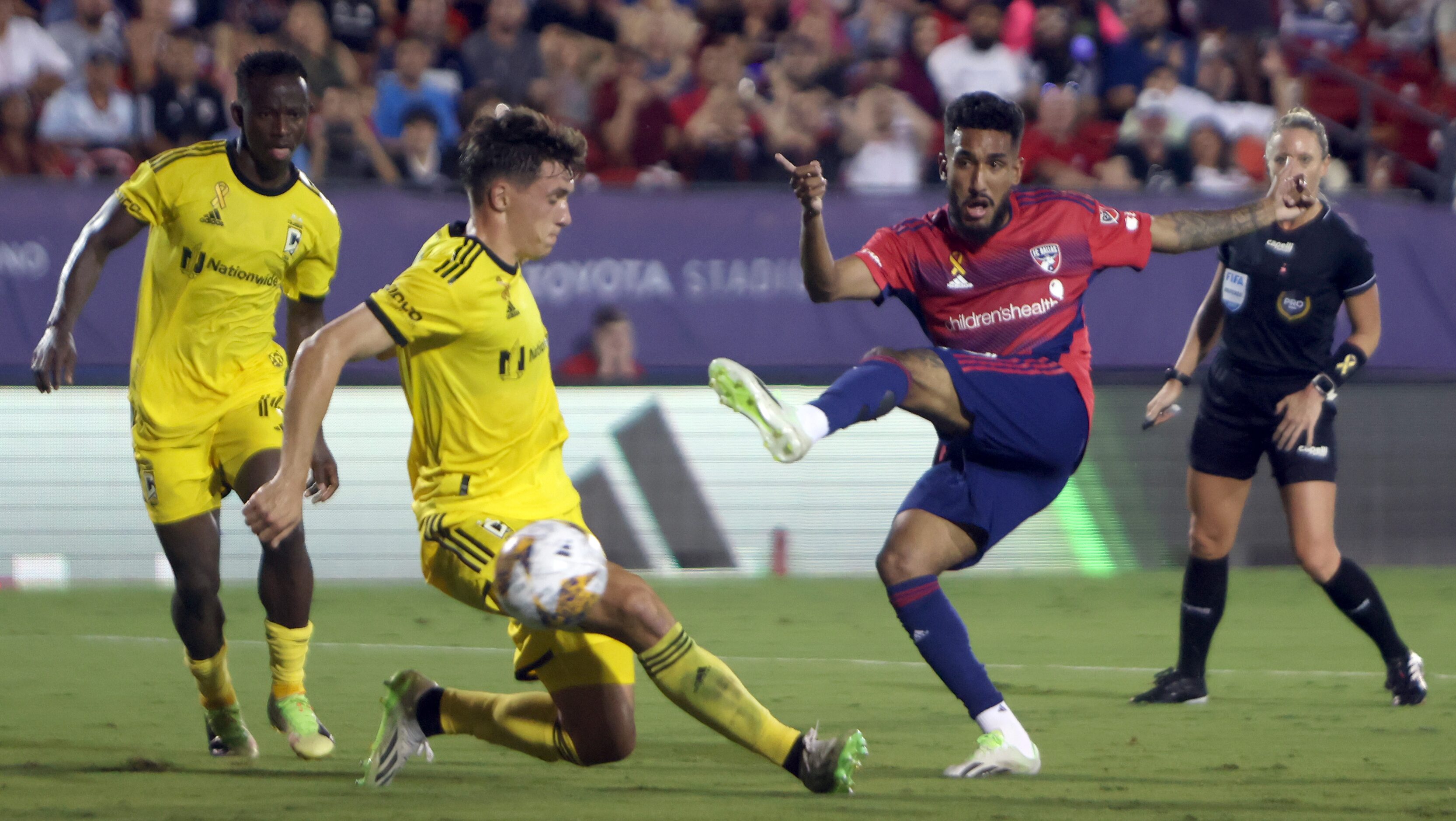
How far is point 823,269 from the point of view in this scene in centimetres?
580

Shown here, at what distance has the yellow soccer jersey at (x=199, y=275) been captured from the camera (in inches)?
240

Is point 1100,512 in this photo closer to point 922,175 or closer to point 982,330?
point 922,175

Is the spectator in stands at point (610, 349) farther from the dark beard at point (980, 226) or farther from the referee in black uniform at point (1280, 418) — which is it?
the dark beard at point (980, 226)

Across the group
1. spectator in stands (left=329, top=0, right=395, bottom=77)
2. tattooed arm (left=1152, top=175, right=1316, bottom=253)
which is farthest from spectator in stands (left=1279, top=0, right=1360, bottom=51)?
tattooed arm (left=1152, top=175, right=1316, bottom=253)

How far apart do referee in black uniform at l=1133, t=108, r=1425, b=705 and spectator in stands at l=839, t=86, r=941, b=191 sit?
680cm

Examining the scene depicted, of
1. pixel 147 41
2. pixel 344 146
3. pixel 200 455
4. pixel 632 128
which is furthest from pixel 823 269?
pixel 147 41

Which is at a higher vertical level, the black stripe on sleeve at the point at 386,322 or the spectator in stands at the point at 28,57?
the black stripe on sleeve at the point at 386,322

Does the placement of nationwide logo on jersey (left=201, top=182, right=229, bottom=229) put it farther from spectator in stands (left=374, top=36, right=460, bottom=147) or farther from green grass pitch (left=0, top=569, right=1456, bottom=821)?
spectator in stands (left=374, top=36, right=460, bottom=147)

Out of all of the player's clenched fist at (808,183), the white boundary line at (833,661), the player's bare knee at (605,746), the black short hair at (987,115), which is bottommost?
the white boundary line at (833,661)

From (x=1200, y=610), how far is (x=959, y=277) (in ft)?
7.06

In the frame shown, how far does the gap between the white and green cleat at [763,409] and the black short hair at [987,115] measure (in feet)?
3.80

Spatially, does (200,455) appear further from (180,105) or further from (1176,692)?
(180,105)

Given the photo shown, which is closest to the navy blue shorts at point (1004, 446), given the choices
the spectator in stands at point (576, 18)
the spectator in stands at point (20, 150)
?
the spectator in stands at point (20, 150)

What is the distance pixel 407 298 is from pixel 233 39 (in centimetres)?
970
